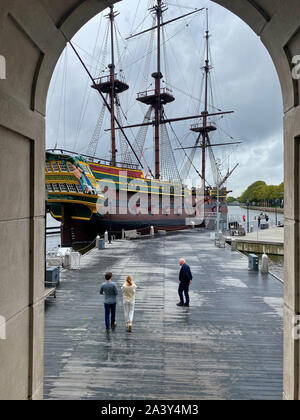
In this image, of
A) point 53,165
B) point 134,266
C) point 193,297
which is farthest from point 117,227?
point 193,297

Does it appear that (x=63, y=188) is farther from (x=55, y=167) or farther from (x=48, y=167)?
(x=48, y=167)

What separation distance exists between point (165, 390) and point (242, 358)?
73.1 inches

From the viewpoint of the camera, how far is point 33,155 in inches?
128

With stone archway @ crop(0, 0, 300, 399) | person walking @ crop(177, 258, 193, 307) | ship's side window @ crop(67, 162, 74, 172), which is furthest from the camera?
ship's side window @ crop(67, 162, 74, 172)

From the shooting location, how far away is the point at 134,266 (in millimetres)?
14438

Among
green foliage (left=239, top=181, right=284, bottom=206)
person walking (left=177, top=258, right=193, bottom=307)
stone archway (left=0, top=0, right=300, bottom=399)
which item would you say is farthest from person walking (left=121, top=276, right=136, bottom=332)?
green foliage (left=239, top=181, right=284, bottom=206)

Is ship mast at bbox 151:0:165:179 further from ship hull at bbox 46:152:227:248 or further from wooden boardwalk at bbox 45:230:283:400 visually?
wooden boardwalk at bbox 45:230:283:400

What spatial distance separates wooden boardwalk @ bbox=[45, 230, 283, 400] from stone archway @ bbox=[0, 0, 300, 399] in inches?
61.1

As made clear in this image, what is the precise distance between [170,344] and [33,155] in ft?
15.9

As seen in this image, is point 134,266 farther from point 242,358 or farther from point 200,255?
point 242,358

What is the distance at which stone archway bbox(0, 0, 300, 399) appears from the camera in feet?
9.05

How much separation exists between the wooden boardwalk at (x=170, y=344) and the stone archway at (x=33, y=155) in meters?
1.55

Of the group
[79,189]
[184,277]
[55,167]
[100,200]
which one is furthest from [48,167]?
[184,277]

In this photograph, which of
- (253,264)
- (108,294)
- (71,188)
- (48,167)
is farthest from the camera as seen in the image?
(71,188)
